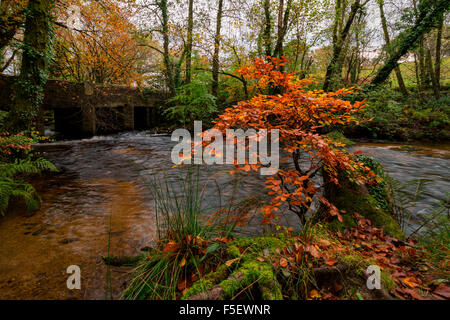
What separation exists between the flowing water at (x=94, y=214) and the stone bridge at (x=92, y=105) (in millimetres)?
2785

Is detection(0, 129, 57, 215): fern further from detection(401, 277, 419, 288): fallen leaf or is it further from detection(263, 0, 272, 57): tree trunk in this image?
detection(263, 0, 272, 57): tree trunk

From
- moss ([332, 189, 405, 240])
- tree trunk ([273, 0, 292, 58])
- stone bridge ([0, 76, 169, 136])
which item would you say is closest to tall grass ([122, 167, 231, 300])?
moss ([332, 189, 405, 240])

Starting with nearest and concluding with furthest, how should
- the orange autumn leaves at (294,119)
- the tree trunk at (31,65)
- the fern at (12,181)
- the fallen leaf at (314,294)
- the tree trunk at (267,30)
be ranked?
1. the fallen leaf at (314,294)
2. the orange autumn leaves at (294,119)
3. the fern at (12,181)
4. the tree trunk at (31,65)
5. the tree trunk at (267,30)

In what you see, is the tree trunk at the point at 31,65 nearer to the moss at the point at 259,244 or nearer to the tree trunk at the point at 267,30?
the moss at the point at 259,244

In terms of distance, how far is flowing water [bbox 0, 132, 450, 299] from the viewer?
6.28 feet

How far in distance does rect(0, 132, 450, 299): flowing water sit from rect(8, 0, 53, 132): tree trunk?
4.84 ft

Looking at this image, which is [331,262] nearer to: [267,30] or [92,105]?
[267,30]

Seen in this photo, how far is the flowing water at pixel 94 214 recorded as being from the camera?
1.92 m

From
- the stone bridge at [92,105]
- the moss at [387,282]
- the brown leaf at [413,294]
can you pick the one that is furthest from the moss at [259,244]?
the stone bridge at [92,105]

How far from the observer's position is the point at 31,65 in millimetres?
3867

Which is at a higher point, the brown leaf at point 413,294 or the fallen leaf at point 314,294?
the brown leaf at point 413,294

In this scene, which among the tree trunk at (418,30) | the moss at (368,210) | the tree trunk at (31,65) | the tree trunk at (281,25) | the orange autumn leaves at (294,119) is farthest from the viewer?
the tree trunk at (281,25)
